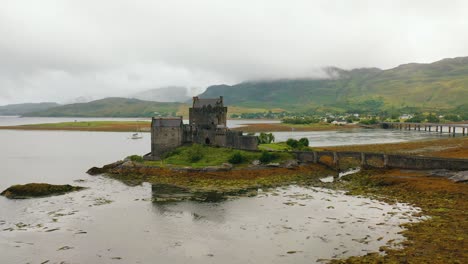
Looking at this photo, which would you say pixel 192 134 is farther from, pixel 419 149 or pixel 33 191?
pixel 419 149

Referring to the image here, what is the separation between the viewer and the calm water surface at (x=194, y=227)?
2973 cm

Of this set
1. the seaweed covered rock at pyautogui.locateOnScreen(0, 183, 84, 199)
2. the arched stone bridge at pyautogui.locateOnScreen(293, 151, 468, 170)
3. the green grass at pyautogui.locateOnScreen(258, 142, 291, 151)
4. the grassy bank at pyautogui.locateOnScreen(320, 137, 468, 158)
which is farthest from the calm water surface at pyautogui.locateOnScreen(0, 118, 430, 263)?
the grassy bank at pyautogui.locateOnScreen(320, 137, 468, 158)

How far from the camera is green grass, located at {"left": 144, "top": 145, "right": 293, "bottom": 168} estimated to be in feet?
202

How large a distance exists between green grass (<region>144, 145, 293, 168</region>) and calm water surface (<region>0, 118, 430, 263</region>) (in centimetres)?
1141

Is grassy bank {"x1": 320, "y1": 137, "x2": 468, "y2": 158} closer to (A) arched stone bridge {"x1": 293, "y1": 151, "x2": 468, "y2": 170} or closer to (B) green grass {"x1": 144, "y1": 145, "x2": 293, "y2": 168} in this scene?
(A) arched stone bridge {"x1": 293, "y1": 151, "x2": 468, "y2": 170}

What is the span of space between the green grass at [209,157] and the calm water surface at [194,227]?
11.4m

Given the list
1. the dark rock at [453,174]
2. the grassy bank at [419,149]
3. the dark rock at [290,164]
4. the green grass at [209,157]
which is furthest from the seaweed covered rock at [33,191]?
the grassy bank at [419,149]

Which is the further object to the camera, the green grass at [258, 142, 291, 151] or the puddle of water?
the green grass at [258, 142, 291, 151]

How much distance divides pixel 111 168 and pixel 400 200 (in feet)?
142

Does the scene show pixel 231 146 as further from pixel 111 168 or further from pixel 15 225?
pixel 15 225

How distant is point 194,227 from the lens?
36.2 m

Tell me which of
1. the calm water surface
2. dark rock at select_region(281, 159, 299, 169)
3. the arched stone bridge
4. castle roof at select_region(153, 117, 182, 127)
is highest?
castle roof at select_region(153, 117, 182, 127)

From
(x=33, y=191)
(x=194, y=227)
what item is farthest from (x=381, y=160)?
(x=33, y=191)

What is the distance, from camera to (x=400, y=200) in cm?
Answer: 4312
